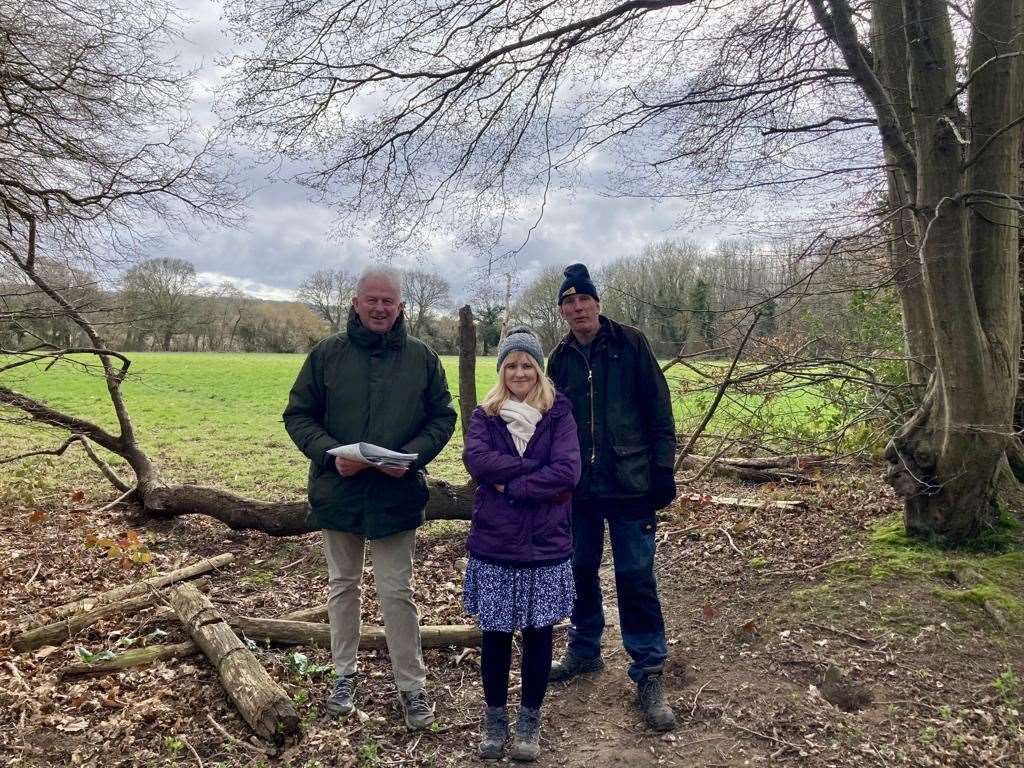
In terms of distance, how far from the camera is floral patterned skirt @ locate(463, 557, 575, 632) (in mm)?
3049

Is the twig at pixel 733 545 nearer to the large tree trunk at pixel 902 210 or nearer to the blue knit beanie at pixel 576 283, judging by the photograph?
the large tree trunk at pixel 902 210

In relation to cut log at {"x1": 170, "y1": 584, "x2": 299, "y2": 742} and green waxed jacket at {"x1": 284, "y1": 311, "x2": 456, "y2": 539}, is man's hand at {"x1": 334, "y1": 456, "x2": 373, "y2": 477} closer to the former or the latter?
green waxed jacket at {"x1": 284, "y1": 311, "x2": 456, "y2": 539}

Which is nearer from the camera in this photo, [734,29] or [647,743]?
[647,743]

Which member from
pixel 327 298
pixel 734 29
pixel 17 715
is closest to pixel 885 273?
pixel 734 29

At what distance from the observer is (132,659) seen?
3.87m

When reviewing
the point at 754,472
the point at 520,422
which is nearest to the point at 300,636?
the point at 520,422

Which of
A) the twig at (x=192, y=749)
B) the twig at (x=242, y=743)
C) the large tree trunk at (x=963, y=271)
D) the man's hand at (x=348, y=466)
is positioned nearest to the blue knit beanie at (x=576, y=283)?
the man's hand at (x=348, y=466)

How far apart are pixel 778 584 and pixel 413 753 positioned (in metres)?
2.92

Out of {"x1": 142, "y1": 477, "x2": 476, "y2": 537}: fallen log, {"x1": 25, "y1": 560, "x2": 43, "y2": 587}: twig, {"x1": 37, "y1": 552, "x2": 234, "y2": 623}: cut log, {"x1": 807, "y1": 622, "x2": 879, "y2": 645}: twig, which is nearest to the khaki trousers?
{"x1": 37, "y1": 552, "x2": 234, "y2": 623}: cut log

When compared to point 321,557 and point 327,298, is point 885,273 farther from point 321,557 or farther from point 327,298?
point 327,298

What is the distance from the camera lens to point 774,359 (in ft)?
21.7

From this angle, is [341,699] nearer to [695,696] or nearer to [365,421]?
[365,421]

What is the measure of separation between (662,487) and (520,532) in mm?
879

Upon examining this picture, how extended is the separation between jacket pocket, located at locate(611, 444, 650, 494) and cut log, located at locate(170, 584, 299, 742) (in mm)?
1935
